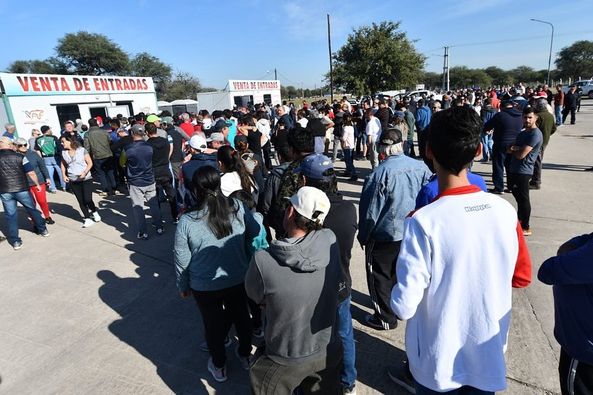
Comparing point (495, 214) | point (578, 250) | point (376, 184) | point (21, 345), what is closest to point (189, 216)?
point (376, 184)

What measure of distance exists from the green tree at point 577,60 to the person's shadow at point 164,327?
79948 mm

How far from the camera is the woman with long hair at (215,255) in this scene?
260cm

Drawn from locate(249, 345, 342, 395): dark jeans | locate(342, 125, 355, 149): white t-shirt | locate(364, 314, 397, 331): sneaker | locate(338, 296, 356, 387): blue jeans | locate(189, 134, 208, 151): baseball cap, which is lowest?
locate(364, 314, 397, 331): sneaker

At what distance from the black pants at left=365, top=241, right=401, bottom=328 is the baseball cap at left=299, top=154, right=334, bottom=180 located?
2.88 ft

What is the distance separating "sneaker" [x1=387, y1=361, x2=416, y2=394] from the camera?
2.64 meters

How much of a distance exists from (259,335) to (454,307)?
247 centimetres

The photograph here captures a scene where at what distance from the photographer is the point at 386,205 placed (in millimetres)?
3047

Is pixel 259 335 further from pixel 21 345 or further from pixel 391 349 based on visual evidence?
pixel 21 345

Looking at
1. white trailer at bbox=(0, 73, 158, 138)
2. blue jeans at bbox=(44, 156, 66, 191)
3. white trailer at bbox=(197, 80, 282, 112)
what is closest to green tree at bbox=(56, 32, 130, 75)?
white trailer at bbox=(197, 80, 282, 112)

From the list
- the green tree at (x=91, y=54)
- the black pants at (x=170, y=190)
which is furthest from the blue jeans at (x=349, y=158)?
the green tree at (x=91, y=54)

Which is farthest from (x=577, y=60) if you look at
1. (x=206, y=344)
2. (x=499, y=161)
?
(x=206, y=344)

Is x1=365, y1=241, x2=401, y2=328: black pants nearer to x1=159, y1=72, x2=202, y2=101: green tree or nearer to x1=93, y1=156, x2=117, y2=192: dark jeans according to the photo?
x1=93, y1=156, x2=117, y2=192: dark jeans

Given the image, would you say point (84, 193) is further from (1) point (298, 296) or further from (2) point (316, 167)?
(1) point (298, 296)

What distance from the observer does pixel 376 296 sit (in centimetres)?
332
